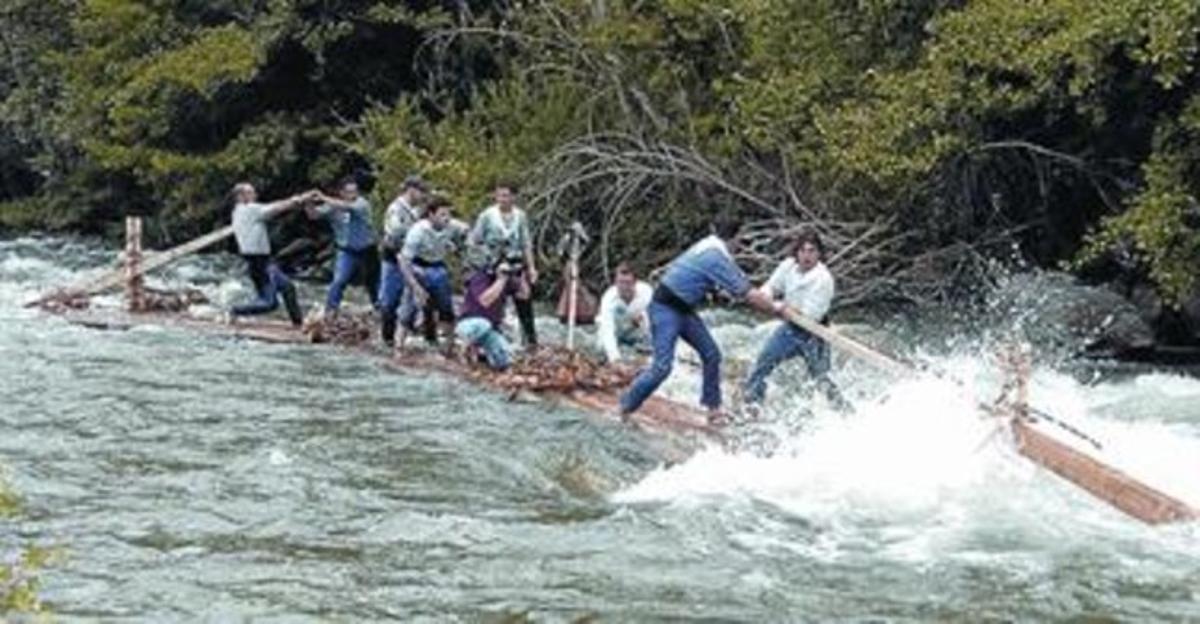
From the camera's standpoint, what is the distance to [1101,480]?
10969mm

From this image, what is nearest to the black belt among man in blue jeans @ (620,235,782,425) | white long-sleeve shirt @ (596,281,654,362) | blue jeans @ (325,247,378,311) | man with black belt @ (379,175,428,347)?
man in blue jeans @ (620,235,782,425)

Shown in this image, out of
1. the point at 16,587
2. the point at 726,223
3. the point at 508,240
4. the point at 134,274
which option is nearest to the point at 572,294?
the point at 508,240

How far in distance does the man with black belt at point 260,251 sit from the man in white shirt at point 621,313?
483 centimetres

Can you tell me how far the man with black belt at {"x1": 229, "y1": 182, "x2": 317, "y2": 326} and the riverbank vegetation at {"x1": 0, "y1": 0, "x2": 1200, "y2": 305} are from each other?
4.54 meters

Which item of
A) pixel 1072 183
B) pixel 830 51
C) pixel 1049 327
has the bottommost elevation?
pixel 1049 327

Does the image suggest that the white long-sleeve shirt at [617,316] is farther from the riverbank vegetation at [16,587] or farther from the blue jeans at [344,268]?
the riverbank vegetation at [16,587]

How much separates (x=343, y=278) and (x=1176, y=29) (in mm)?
8830

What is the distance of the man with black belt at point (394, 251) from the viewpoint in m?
18.0

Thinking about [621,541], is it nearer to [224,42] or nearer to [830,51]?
[830,51]

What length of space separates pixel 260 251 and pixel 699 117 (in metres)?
7.37

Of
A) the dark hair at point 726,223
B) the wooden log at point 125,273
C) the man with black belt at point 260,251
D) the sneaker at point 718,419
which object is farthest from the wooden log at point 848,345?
the wooden log at point 125,273

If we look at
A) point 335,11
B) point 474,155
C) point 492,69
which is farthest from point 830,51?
point 335,11

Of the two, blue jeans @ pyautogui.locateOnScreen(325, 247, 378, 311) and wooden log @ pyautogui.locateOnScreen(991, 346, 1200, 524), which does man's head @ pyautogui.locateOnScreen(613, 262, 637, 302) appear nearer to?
wooden log @ pyautogui.locateOnScreen(991, 346, 1200, 524)

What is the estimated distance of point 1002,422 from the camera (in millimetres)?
12031
